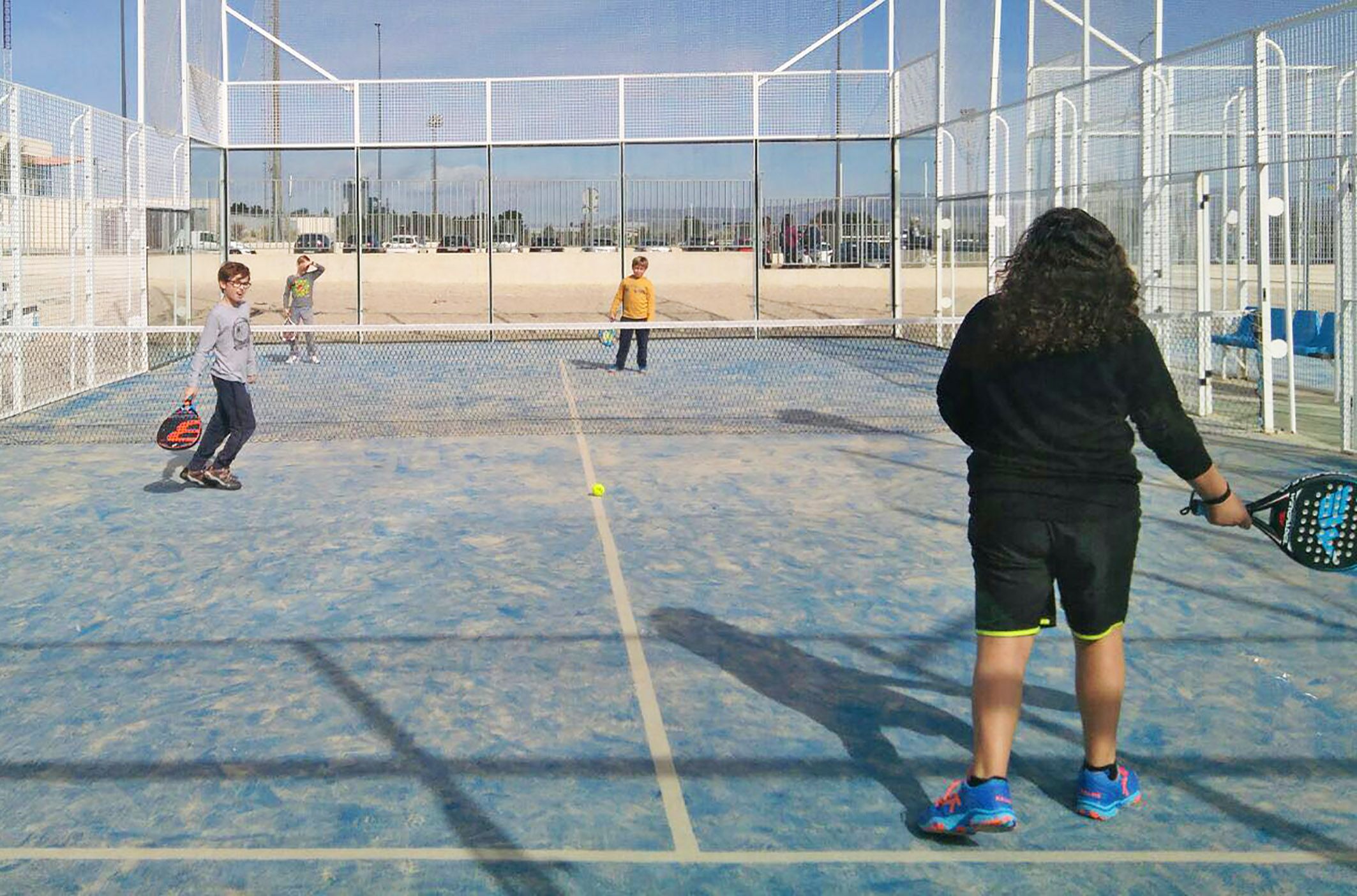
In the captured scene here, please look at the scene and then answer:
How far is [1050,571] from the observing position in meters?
4.56

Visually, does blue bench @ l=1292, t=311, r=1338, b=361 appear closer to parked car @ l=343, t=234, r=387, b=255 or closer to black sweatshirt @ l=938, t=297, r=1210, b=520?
black sweatshirt @ l=938, t=297, r=1210, b=520

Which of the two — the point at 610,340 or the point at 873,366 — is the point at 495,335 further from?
the point at 873,366

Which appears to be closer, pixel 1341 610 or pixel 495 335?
pixel 1341 610

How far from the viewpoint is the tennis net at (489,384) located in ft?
48.8

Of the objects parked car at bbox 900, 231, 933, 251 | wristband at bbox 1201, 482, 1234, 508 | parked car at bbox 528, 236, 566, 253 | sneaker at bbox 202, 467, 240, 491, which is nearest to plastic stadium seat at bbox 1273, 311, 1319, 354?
parked car at bbox 900, 231, 933, 251

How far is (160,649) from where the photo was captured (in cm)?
670

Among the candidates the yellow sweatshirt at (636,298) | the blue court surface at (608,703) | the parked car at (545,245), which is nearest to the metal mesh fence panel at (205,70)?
the parked car at (545,245)

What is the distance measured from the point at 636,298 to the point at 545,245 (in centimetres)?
892

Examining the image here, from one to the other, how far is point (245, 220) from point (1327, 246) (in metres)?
18.9

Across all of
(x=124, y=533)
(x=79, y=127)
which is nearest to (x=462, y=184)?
(x=79, y=127)

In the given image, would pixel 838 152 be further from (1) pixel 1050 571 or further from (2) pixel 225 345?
(1) pixel 1050 571

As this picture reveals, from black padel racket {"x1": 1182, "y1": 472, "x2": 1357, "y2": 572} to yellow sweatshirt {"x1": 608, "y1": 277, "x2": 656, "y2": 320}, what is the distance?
16.6m

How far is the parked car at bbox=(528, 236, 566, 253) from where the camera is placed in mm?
29578

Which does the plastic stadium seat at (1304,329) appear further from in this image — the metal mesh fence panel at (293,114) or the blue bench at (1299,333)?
the metal mesh fence panel at (293,114)
